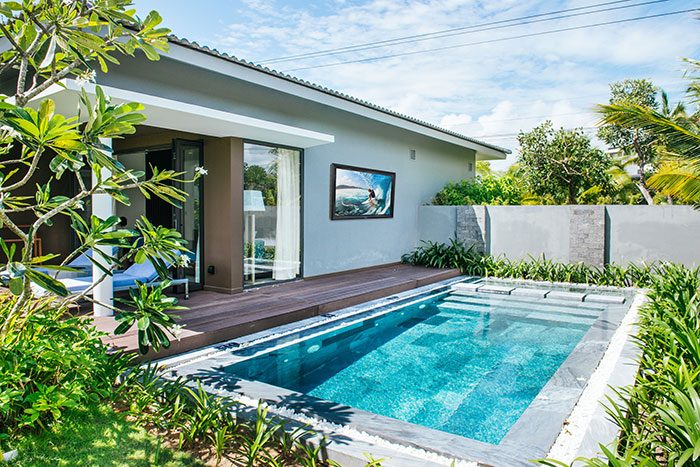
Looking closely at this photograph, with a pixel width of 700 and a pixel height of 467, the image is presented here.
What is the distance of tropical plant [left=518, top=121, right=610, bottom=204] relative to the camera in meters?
14.1

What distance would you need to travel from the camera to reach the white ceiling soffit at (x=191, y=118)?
514 centimetres

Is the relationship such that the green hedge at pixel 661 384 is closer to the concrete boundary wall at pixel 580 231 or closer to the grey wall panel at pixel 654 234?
the grey wall panel at pixel 654 234

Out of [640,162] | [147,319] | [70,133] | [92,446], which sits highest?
[640,162]

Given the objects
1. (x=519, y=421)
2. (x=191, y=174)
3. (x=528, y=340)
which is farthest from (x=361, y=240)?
(x=519, y=421)

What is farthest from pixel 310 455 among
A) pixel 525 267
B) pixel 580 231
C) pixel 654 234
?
pixel 654 234

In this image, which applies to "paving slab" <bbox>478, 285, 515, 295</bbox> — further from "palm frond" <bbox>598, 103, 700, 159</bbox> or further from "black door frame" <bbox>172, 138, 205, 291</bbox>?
"black door frame" <bbox>172, 138, 205, 291</bbox>

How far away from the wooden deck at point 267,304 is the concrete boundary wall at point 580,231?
2.45 metres

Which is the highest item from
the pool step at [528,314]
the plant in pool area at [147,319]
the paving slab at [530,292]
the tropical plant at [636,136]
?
the tropical plant at [636,136]

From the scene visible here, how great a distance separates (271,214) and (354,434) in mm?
6180

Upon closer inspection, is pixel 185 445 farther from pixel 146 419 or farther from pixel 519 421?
pixel 519 421

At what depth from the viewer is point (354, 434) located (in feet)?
11.0

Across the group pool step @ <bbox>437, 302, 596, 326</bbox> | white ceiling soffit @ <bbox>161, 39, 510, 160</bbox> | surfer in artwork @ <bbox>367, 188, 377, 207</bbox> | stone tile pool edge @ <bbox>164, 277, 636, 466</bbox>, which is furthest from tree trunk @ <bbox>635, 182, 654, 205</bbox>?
stone tile pool edge @ <bbox>164, 277, 636, 466</bbox>

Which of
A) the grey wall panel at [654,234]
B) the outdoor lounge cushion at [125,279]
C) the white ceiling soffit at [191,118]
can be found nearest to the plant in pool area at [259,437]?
the white ceiling soffit at [191,118]

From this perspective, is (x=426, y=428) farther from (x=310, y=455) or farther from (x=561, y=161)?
(x=561, y=161)
